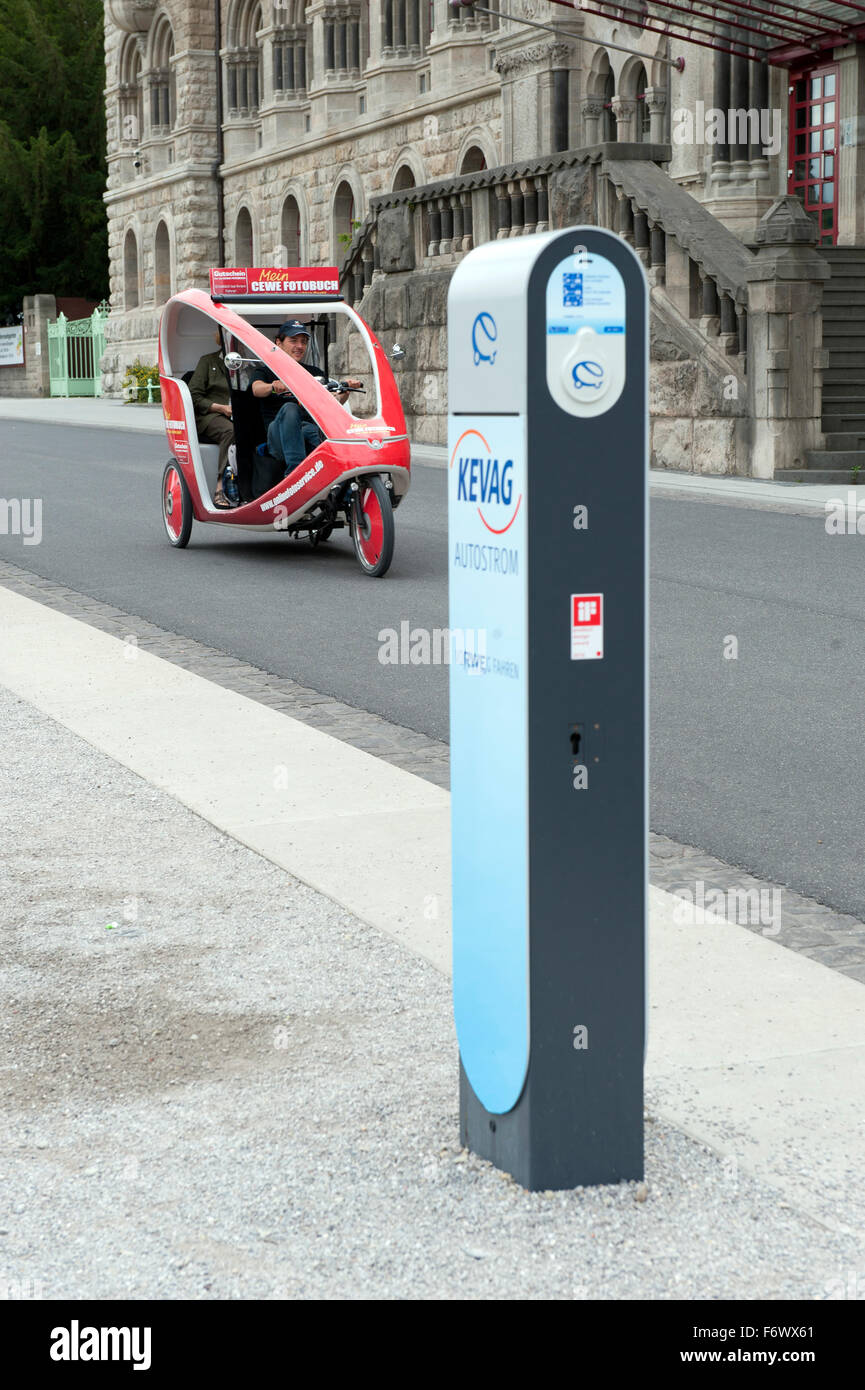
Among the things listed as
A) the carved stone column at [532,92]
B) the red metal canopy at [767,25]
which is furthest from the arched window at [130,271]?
the red metal canopy at [767,25]

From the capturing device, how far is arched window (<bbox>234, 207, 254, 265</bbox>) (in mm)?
46625

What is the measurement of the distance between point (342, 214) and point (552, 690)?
129ft

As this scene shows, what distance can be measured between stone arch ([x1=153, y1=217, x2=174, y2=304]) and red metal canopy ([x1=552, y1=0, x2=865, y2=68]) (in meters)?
27.0

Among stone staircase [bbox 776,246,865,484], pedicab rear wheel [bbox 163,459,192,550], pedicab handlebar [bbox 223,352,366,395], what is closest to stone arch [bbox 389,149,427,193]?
stone staircase [bbox 776,246,865,484]

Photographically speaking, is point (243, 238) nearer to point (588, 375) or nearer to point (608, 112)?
point (608, 112)

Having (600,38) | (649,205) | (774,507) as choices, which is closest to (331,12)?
(600,38)

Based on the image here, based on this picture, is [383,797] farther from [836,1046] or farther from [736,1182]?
[736,1182]

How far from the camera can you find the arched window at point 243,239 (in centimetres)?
4662

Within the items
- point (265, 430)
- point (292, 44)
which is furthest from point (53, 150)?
point (265, 430)

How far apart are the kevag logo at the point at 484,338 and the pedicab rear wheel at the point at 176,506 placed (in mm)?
10745

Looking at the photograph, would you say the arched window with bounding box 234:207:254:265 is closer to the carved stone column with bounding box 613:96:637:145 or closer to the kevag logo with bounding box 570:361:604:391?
the carved stone column with bounding box 613:96:637:145

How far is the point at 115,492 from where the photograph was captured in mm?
19281

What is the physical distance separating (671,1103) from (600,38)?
27987mm

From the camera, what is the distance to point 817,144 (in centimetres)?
2497
